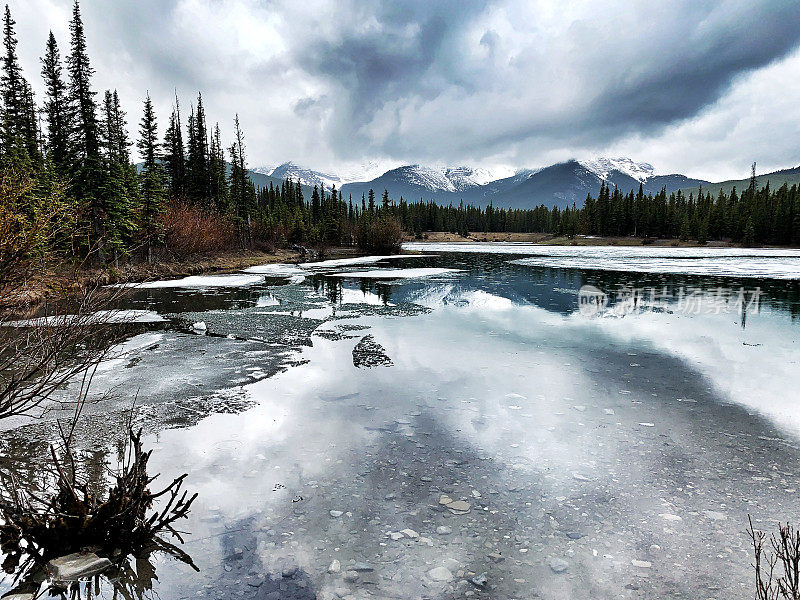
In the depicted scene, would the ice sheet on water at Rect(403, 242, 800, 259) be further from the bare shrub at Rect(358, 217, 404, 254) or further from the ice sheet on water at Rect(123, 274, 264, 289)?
the ice sheet on water at Rect(123, 274, 264, 289)

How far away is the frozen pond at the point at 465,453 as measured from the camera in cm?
417

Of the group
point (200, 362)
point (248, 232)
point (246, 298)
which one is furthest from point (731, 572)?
point (248, 232)

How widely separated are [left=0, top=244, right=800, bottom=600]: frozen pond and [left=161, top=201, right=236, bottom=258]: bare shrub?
84.4 feet

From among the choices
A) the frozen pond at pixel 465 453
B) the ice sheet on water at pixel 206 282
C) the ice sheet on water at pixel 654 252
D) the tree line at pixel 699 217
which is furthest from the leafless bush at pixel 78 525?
the tree line at pixel 699 217

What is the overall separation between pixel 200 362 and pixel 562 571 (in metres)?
9.60

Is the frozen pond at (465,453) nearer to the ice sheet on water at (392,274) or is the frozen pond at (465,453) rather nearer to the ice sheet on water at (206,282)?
the ice sheet on water at (206,282)

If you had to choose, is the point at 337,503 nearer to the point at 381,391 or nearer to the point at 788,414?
the point at 381,391

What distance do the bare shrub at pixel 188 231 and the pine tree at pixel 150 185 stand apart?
Answer: 0.84 m

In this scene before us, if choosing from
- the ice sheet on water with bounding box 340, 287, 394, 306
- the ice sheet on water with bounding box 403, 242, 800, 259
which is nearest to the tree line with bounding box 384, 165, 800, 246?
the ice sheet on water with bounding box 403, 242, 800, 259

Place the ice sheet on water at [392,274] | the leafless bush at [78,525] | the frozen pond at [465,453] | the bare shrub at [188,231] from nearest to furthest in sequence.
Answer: the leafless bush at [78,525], the frozen pond at [465,453], the ice sheet on water at [392,274], the bare shrub at [188,231]

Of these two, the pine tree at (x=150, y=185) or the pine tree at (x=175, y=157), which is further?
the pine tree at (x=175, y=157)

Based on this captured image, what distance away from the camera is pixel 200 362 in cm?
1120

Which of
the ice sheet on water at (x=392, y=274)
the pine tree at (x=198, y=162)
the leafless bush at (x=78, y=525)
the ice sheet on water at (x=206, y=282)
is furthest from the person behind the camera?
the pine tree at (x=198, y=162)

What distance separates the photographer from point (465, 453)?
644cm
